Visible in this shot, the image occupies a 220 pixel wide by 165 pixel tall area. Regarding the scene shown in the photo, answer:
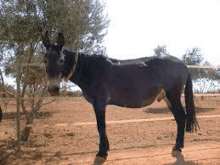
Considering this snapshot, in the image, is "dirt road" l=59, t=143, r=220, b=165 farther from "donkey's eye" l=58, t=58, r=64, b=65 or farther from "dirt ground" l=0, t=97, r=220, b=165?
"donkey's eye" l=58, t=58, r=64, b=65

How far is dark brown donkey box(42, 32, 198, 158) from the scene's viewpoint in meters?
3.72

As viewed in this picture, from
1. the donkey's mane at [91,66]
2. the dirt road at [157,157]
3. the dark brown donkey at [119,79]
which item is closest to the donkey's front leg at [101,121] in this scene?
the dark brown donkey at [119,79]

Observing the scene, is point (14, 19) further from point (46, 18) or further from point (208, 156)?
point (208, 156)

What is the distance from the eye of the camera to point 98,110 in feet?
12.6

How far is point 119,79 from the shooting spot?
13.1ft

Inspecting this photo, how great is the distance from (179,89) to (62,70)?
2.52m

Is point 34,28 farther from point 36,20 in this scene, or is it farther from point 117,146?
point 117,146

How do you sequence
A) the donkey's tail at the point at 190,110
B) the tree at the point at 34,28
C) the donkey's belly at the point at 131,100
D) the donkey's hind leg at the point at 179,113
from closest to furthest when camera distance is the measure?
the donkey's belly at the point at 131,100
the donkey's hind leg at the point at 179,113
the donkey's tail at the point at 190,110
the tree at the point at 34,28

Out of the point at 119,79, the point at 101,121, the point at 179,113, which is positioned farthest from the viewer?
the point at 179,113

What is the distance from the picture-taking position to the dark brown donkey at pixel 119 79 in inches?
147

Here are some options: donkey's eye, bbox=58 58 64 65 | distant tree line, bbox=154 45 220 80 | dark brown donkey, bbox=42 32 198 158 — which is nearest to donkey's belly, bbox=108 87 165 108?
dark brown donkey, bbox=42 32 198 158

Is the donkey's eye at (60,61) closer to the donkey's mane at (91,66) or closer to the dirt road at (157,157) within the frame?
the donkey's mane at (91,66)

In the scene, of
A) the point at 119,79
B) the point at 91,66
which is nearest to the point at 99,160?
the point at 119,79

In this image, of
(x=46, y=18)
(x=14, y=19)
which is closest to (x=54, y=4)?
(x=46, y=18)
